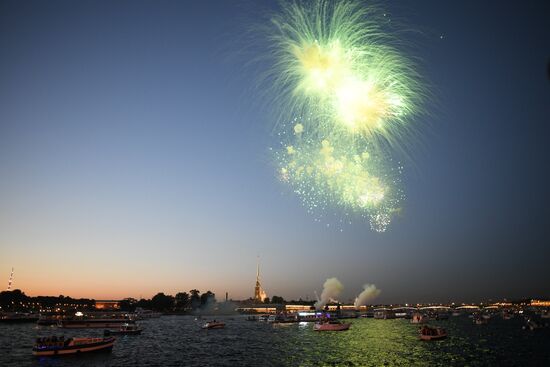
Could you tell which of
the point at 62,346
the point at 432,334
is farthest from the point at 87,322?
the point at 432,334

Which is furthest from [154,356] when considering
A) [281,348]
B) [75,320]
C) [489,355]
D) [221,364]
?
[75,320]

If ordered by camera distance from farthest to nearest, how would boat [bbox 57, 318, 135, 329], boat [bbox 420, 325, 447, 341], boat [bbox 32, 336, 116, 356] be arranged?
boat [bbox 57, 318, 135, 329]
boat [bbox 420, 325, 447, 341]
boat [bbox 32, 336, 116, 356]

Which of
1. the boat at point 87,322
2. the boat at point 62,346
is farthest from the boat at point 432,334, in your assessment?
the boat at point 87,322

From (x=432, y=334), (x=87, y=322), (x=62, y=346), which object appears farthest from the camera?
(x=87, y=322)

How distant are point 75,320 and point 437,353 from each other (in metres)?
114

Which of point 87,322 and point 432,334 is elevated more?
point 432,334

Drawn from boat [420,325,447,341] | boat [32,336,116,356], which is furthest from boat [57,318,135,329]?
boat [420,325,447,341]

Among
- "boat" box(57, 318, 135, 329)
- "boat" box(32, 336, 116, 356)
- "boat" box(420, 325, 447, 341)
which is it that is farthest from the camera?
"boat" box(57, 318, 135, 329)

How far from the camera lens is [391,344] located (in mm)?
84625

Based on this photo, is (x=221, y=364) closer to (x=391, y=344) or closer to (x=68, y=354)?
(x=68, y=354)

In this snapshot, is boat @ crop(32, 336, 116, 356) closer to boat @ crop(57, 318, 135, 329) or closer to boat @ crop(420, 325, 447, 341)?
boat @ crop(420, 325, 447, 341)

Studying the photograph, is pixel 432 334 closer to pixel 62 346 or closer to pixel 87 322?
pixel 62 346

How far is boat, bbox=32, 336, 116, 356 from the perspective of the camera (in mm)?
60881

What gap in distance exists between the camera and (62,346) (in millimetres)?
61688
